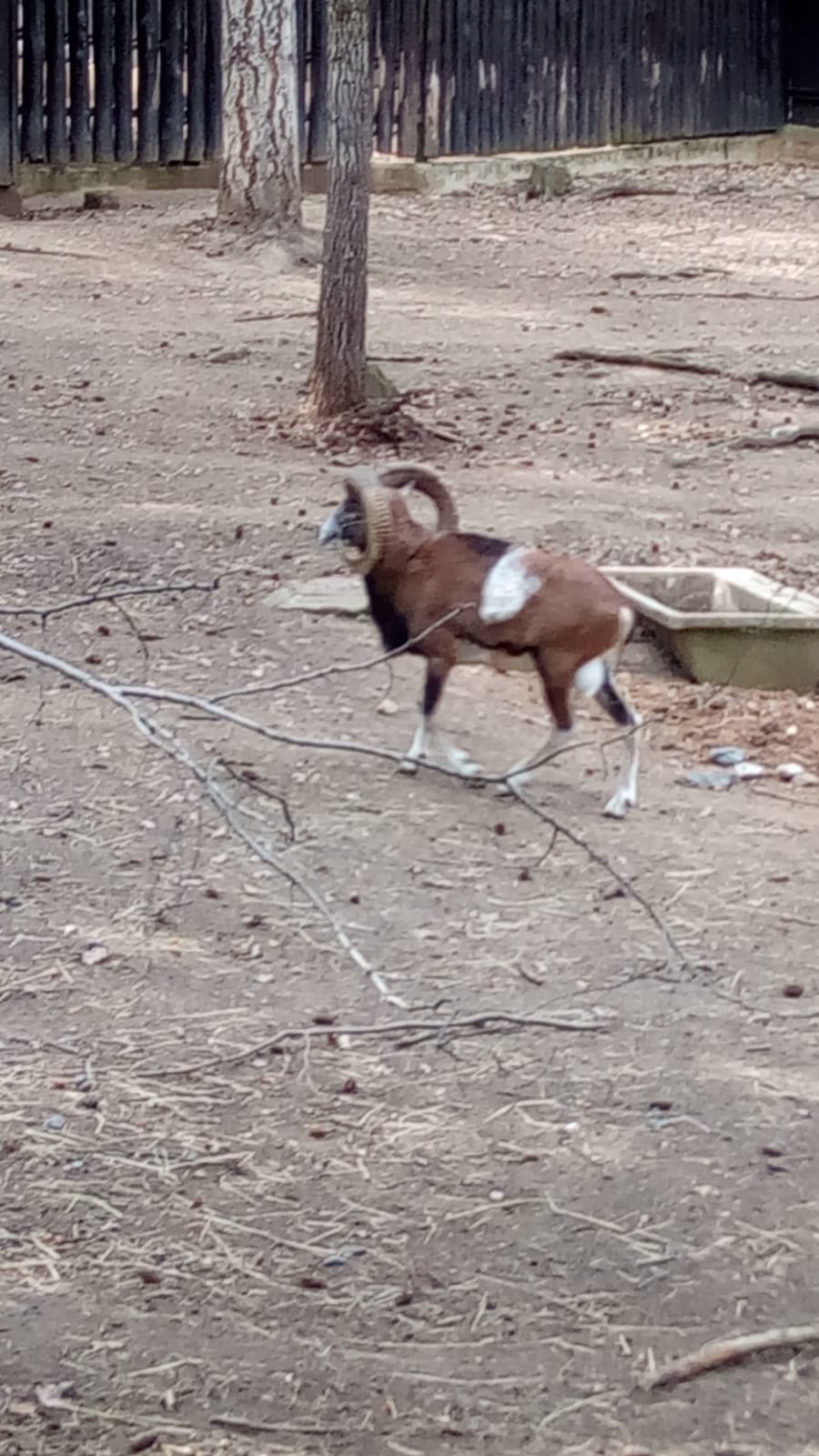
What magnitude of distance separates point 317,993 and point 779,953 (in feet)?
3.64

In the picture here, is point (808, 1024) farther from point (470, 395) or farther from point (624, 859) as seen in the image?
point (470, 395)

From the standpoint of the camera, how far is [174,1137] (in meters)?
4.16

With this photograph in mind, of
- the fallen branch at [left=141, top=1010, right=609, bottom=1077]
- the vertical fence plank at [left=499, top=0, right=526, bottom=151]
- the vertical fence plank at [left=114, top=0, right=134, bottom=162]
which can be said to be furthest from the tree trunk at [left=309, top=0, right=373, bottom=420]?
the vertical fence plank at [left=499, top=0, right=526, bottom=151]

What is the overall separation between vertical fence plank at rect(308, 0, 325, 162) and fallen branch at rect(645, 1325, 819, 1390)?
1561 cm

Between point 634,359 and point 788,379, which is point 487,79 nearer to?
point 634,359

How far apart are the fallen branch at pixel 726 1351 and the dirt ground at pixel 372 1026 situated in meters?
0.02

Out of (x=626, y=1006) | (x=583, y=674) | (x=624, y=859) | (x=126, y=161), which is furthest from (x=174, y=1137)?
(x=126, y=161)

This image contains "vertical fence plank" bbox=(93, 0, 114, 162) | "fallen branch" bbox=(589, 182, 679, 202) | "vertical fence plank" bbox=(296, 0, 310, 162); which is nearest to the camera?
"vertical fence plank" bbox=(93, 0, 114, 162)

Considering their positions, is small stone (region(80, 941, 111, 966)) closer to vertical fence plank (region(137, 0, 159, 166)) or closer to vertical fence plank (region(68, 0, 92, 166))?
vertical fence plank (region(68, 0, 92, 166))

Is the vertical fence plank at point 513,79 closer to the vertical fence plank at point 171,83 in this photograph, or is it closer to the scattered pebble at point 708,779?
the vertical fence plank at point 171,83

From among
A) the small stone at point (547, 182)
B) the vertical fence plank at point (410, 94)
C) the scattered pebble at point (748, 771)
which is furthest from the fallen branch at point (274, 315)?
the scattered pebble at point (748, 771)

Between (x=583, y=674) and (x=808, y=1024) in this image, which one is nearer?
(x=808, y=1024)

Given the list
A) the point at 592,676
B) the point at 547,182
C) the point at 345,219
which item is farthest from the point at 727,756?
the point at 547,182

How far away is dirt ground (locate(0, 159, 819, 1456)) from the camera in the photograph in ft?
11.3
